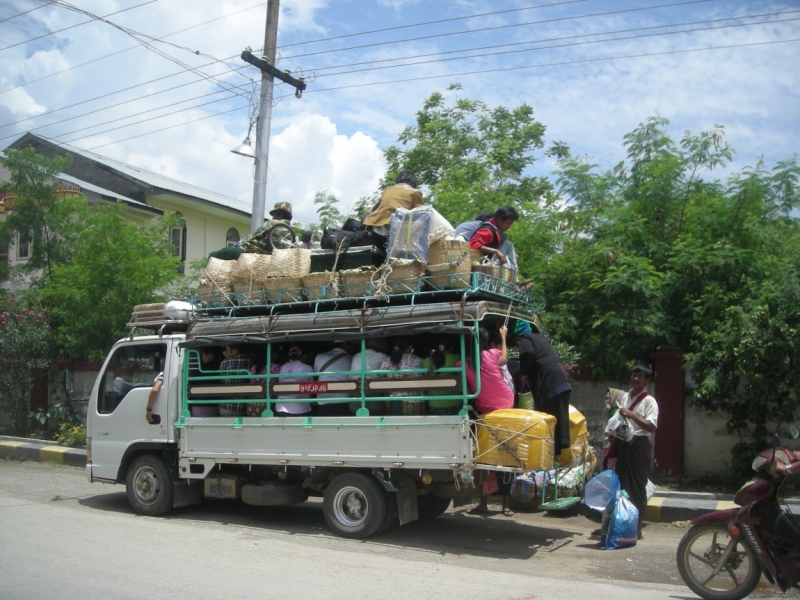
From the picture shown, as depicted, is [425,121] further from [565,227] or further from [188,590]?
[188,590]

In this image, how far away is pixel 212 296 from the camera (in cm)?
832

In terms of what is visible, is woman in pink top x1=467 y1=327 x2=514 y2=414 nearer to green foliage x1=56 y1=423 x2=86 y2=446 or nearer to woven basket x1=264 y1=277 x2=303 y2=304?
woven basket x1=264 y1=277 x2=303 y2=304

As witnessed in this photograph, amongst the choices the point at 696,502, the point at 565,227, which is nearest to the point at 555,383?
the point at 696,502

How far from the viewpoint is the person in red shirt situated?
763cm

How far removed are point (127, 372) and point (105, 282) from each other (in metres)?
5.80

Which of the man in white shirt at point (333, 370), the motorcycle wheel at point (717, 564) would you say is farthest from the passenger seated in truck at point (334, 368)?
the motorcycle wheel at point (717, 564)

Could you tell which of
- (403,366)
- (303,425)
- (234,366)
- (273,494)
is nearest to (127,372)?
(234,366)

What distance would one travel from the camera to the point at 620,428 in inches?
304

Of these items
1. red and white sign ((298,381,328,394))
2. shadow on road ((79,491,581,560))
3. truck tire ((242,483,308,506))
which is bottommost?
shadow on road ((79,491,581,560))

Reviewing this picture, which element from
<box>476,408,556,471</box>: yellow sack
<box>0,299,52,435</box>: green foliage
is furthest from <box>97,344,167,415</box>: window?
<box>0,299,52,435</box>: green foliage

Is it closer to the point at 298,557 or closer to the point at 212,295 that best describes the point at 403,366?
the point at 298,557

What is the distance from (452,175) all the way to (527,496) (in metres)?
9.37

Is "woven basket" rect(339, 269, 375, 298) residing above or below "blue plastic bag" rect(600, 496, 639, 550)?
above

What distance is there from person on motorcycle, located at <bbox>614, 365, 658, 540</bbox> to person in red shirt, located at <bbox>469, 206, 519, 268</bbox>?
1755 millimetres
